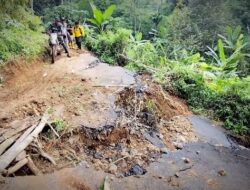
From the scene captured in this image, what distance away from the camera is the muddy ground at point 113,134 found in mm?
5477

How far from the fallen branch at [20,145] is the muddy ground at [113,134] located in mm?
169

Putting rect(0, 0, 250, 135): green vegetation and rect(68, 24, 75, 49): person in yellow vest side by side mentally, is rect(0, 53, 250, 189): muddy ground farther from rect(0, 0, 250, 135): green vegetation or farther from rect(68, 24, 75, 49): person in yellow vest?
rect(68, 24, 75, 49): person in yellow vest

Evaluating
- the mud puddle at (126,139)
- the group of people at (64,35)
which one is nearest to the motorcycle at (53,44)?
the group of people at (64,35)

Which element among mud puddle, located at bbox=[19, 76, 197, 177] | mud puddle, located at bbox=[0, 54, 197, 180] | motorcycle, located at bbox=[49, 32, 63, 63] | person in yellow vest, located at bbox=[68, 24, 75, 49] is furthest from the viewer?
person in yellow vest, located at bbox=[68, 24, 75, 49]

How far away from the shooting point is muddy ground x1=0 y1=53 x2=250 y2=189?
548 cm

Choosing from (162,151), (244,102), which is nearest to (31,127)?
(162,151)

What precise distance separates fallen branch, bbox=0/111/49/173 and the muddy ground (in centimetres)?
17

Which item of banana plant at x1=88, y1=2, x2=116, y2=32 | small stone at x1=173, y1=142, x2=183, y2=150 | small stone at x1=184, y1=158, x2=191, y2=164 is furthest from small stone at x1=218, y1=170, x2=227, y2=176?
banana plant at x1=88, y1=2, x2=116, y2=32

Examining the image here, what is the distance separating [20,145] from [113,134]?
1.92 metres

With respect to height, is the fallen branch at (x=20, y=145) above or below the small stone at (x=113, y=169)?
above

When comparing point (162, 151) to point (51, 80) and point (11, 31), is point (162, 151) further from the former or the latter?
point (11, 31)

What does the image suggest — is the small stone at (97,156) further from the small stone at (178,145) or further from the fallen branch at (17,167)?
the small stone at (178,145)

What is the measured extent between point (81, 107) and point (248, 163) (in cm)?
391

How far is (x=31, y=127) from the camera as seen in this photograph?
19.7 ft
